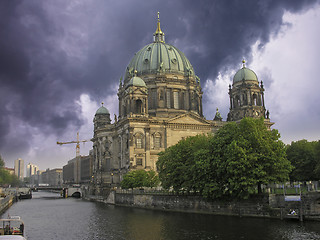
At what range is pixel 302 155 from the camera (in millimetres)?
70688

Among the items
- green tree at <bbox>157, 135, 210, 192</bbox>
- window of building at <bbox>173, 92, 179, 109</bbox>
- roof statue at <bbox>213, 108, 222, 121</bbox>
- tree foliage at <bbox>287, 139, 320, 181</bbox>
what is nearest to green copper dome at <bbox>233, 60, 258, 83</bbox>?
roof statue at <bbox>213, 108, 222, 121</bbox>

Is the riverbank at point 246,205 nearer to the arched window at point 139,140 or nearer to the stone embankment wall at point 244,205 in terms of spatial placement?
the stone embankment wall at point 244,205

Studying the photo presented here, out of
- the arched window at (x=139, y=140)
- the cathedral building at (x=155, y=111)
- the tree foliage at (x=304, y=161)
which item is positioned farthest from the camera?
the cathedral building at (x=155, y=111)

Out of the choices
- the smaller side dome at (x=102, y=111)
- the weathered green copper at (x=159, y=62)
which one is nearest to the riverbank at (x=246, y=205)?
the weathered green copper at (x=159, y=62)

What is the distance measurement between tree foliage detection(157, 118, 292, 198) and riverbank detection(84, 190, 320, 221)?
2.03 metres

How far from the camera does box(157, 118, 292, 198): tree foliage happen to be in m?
50.9

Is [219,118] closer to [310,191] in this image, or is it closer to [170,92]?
[170,92]

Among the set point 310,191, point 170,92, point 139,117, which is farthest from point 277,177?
point 170,92

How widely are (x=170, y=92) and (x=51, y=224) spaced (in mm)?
67529

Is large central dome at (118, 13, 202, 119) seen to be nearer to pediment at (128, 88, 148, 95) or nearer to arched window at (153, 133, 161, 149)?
pediment at (128, 88, 148, 95)

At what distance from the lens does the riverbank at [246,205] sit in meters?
47.4

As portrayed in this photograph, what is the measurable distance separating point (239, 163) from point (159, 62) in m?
70.6

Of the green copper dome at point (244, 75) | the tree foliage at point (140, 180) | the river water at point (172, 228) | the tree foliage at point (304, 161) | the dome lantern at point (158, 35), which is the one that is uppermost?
the dome lantern at point (158, 35)

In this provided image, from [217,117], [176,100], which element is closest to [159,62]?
[176,100]
